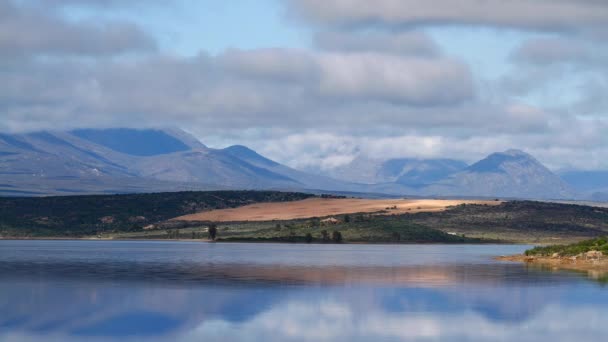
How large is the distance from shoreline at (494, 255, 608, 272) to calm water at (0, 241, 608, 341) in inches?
268

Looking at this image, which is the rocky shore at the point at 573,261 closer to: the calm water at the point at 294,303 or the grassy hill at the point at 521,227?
the calm water at the point at 294,303

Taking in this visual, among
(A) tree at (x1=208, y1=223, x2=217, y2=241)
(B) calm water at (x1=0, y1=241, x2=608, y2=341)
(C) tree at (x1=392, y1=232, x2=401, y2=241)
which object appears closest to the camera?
(B) calm water at (x1=0, y1=241, x2=608, y2=341)

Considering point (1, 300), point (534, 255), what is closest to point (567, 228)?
A: point (534, 255)

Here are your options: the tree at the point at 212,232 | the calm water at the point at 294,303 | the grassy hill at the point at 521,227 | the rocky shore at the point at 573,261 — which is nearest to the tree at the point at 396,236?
the grassy hill at the point at 521,227

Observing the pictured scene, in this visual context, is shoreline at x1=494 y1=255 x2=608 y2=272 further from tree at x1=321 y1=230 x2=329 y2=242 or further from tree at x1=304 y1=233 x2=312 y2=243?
tree at x1=304 y1=233 x2=312 y2=243

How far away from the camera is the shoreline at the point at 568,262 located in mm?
89438

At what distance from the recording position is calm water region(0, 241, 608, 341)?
44.2 meters

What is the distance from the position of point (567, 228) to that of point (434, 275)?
4652 inches

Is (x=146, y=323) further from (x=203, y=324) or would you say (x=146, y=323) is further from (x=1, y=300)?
(x=1, y=300)

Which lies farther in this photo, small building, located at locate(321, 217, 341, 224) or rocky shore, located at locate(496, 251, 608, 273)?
small building, located at locate(321, 217, 341, 224)

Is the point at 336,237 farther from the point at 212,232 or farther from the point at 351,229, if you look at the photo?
the point at 212,232

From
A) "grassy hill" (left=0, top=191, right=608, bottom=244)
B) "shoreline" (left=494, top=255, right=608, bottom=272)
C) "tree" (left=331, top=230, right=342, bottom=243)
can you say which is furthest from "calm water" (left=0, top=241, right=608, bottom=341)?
"grassy hill" (left=0, top=191, right=608, bottom=244)

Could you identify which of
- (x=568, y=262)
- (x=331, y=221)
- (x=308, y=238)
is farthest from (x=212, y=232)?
(x=568, y=262)

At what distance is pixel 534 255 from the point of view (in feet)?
349
